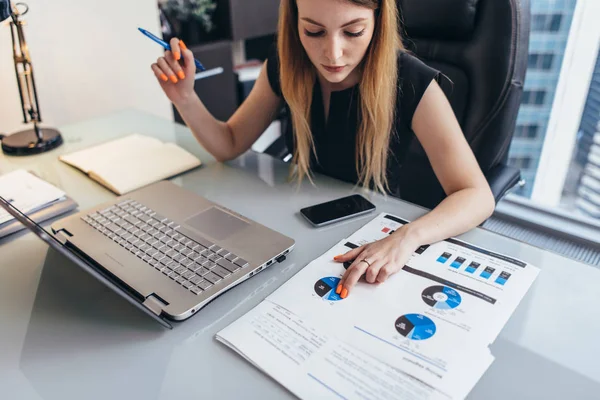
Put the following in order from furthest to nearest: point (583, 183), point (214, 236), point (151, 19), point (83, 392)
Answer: point (583, 183) < point (151, 19) < point (214, 236) < point (83, 392)

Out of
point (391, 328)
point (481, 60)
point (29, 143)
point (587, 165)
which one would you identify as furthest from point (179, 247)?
point (587, 165)

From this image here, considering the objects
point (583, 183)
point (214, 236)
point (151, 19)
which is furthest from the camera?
point (583, 183)

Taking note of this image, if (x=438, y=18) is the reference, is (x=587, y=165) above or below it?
below

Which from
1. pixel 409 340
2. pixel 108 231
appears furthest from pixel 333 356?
pixel 108 231

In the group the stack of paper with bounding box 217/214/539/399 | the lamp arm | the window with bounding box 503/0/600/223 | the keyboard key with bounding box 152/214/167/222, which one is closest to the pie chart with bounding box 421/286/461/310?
the stack of paper with bounding box 217/214/539/399

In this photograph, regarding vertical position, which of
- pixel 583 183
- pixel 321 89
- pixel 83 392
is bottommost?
pixel 583 183

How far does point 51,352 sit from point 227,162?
666 mm

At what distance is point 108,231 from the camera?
2.88 feet

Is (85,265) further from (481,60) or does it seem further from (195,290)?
(481,60)

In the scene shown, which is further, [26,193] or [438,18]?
[438,18]

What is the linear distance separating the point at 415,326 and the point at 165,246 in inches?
17.3

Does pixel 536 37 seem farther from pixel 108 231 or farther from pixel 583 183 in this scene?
pixel 108 231

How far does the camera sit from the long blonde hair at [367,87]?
3.36 ft

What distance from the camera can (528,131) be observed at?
6.30 ft
